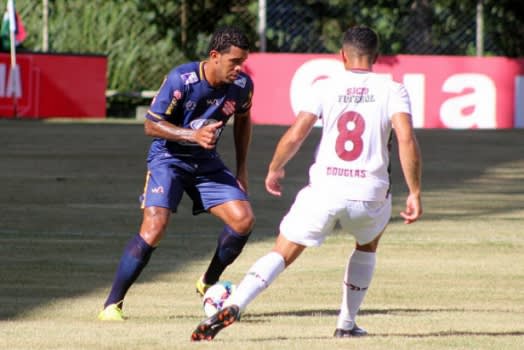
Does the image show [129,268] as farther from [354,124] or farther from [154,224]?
[354,124]

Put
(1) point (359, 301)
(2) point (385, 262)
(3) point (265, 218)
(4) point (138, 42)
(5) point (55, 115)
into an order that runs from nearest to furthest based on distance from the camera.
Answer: (1) point (359, 301) → (2) point (385, 262) → (3) point (265, 218) → (5) point (55, 115) → (4) point (138, 42)

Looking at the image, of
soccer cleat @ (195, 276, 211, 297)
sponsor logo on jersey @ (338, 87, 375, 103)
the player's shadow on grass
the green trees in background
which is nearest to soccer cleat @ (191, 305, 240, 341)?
sponsor logo on jersey @ (338, 87, 375, 103)

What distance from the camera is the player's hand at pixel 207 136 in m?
8.71

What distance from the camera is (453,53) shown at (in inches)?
1347

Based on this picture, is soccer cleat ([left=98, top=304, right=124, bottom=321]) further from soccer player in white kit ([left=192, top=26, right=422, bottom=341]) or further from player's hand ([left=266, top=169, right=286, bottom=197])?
player's hand ([left=266, top=169, right=286, bottom=197])

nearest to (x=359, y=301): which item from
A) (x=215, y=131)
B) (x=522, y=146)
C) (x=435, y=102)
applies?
(x=215, y=131)

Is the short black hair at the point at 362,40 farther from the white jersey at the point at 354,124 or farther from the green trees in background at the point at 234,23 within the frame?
the green trees in background at the point at 234,23

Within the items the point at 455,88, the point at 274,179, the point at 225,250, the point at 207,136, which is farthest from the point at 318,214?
the point at 455,88

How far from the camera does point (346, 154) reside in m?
7.71

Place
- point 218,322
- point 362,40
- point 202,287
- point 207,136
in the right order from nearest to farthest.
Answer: point 218,322 < point 362,40 < point 207,136 < point 202,287

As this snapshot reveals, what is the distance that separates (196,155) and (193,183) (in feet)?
0.61

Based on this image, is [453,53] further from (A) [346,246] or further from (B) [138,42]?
(A) [346,246]

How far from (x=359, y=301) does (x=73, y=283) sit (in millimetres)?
3158

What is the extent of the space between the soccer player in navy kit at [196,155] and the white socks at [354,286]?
1159mm
